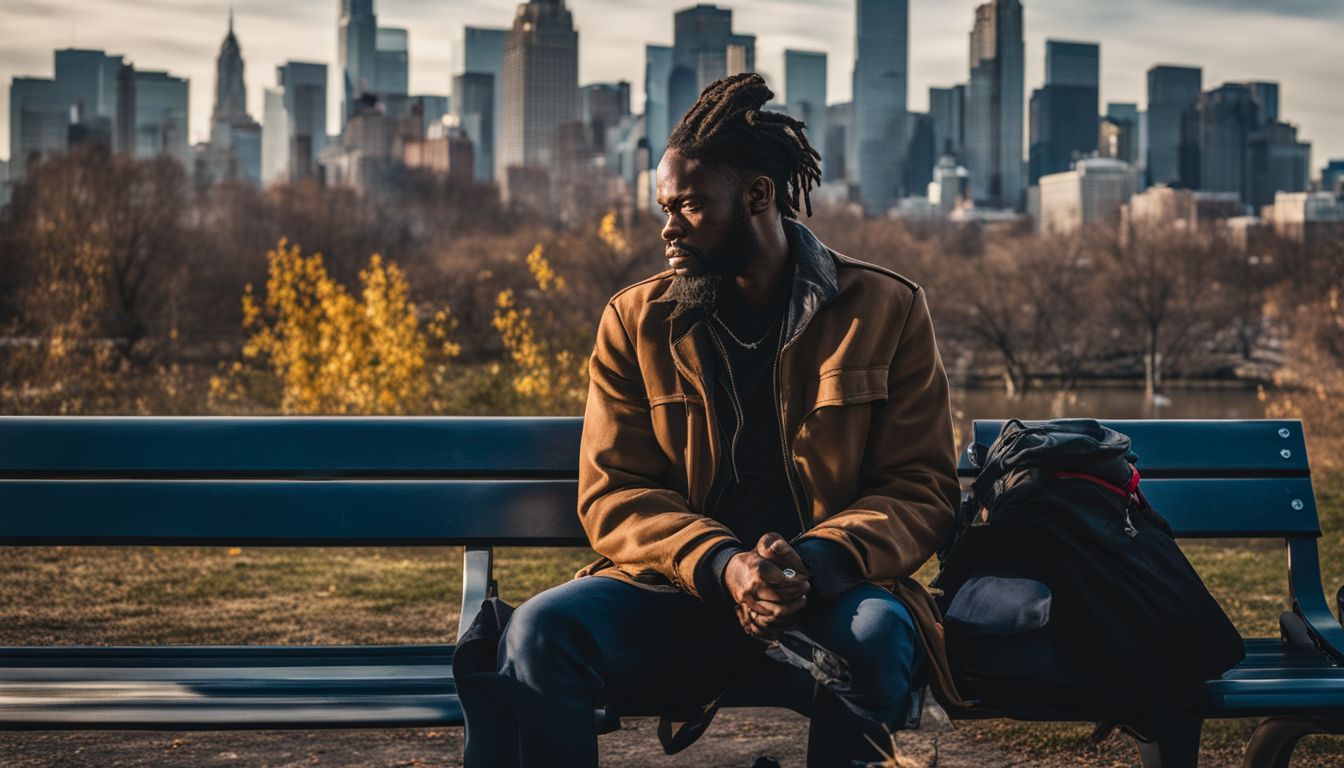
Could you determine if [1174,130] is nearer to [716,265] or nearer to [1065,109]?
[1065,109]

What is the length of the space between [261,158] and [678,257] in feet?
521

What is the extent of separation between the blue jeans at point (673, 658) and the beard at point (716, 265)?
613 millimetres

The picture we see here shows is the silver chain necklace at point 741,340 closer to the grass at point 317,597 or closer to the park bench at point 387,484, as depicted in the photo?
the park bench at point 387,484

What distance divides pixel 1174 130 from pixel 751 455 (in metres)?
142

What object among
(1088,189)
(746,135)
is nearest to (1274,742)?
(746,135)

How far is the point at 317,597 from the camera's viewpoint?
20.0ft

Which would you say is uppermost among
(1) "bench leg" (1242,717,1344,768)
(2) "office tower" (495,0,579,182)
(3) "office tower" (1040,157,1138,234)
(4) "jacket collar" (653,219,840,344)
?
(2) "office tower" (495,0,579,182)

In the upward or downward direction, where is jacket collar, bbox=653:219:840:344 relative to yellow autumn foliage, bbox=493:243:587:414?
upward

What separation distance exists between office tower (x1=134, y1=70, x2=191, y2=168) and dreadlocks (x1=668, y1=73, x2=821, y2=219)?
5044 inches

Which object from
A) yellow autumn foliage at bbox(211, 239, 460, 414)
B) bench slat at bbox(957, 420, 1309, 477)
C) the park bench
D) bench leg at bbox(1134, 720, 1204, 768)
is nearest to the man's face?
the park bench

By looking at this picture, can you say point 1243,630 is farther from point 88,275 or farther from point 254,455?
point 88,275

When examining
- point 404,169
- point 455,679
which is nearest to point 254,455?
point 455,679

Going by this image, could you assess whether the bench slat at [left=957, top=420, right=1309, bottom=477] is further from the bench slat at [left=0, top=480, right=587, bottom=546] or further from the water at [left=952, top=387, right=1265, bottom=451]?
the water at [left=952, top=387, right=1265, bottom=451]

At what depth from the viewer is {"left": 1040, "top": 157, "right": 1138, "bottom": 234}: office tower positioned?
99275 mm
